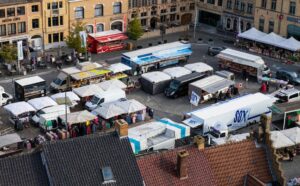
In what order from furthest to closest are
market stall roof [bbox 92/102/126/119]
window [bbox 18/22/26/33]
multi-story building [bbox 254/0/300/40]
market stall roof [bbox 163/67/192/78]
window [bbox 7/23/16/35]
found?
multi-story building [bbox 254/0/300/40] → window [bbox 18/22/26/33] → window [bbox 7/23/16/35] → market stall roof [bbox 163/67/192/78] → market stall roof [bbox 92/102/126/119]

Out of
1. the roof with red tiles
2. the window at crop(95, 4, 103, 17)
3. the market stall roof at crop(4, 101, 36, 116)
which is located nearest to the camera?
the roof with red tiles

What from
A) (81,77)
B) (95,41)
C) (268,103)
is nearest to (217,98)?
(268,103)

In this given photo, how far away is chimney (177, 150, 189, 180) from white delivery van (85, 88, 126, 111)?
25462 millimetres

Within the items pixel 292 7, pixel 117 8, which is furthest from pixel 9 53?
pixel 292 7

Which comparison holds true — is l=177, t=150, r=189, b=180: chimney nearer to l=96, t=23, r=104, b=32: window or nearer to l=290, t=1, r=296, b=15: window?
l=290, t=1, r=296, b=15: window

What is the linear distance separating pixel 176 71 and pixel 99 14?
2032 centimetres

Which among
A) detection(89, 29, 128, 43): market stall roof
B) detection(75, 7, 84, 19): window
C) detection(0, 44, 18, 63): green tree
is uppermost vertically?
detection(75, 7, 84, 19): window

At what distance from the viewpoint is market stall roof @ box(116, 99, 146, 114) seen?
56.2 m

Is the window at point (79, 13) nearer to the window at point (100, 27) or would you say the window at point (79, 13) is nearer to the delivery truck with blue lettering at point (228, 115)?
the window at point (100, 27)

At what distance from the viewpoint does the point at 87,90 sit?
6034 cm

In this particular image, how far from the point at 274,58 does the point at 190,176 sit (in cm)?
4621

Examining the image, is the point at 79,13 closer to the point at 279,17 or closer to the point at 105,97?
the point at 105,97

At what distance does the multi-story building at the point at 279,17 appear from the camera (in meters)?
78.5

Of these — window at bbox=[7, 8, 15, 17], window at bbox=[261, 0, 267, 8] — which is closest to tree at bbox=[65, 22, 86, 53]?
window at bbox=[7, 8, 15, 17]
